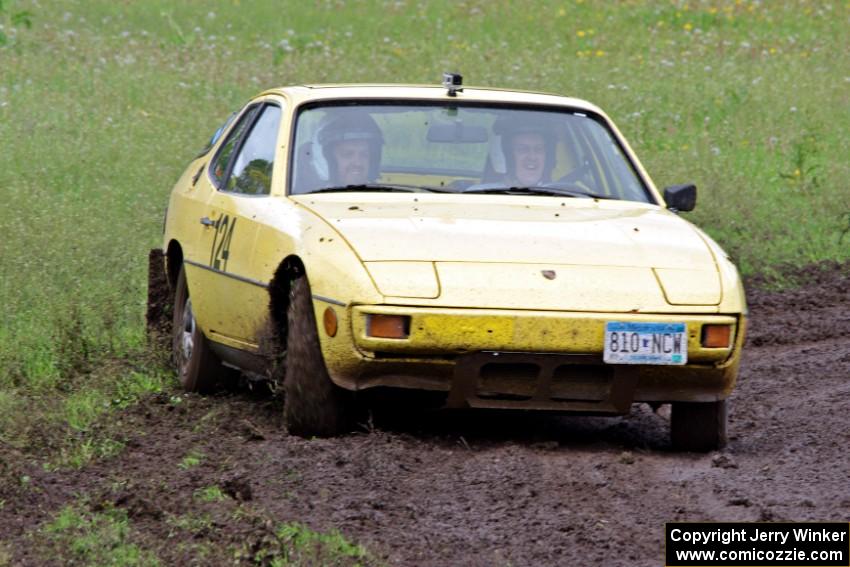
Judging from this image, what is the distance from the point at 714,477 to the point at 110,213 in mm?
8284

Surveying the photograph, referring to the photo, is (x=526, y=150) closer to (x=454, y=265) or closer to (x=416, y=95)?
(x=416, y=95)

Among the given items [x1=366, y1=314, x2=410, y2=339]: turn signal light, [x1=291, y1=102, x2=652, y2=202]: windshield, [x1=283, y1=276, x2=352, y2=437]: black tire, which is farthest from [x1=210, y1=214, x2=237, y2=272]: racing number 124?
[x1=366, y1=314, x2=410, y2=339]: turn signal light

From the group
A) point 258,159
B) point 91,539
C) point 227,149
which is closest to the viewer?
point 91,539

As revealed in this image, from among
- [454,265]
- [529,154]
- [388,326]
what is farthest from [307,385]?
[529,154]

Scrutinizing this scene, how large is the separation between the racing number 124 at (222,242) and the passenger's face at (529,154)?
131cm

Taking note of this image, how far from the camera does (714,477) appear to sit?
6.24 metres

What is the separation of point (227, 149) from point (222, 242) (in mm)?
1019

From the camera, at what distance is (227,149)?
345 inches

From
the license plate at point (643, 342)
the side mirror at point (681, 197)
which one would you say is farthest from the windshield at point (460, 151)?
the license plate at point (643, 342)

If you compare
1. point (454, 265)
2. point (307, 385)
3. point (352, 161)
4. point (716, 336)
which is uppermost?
point (352, 161)

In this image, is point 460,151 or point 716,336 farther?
point 460,151

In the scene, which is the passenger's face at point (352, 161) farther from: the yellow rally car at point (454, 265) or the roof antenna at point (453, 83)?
the roof antenna at point (453, 83)

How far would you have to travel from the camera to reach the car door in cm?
745

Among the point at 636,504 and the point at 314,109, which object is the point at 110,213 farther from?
the point at 636,504
